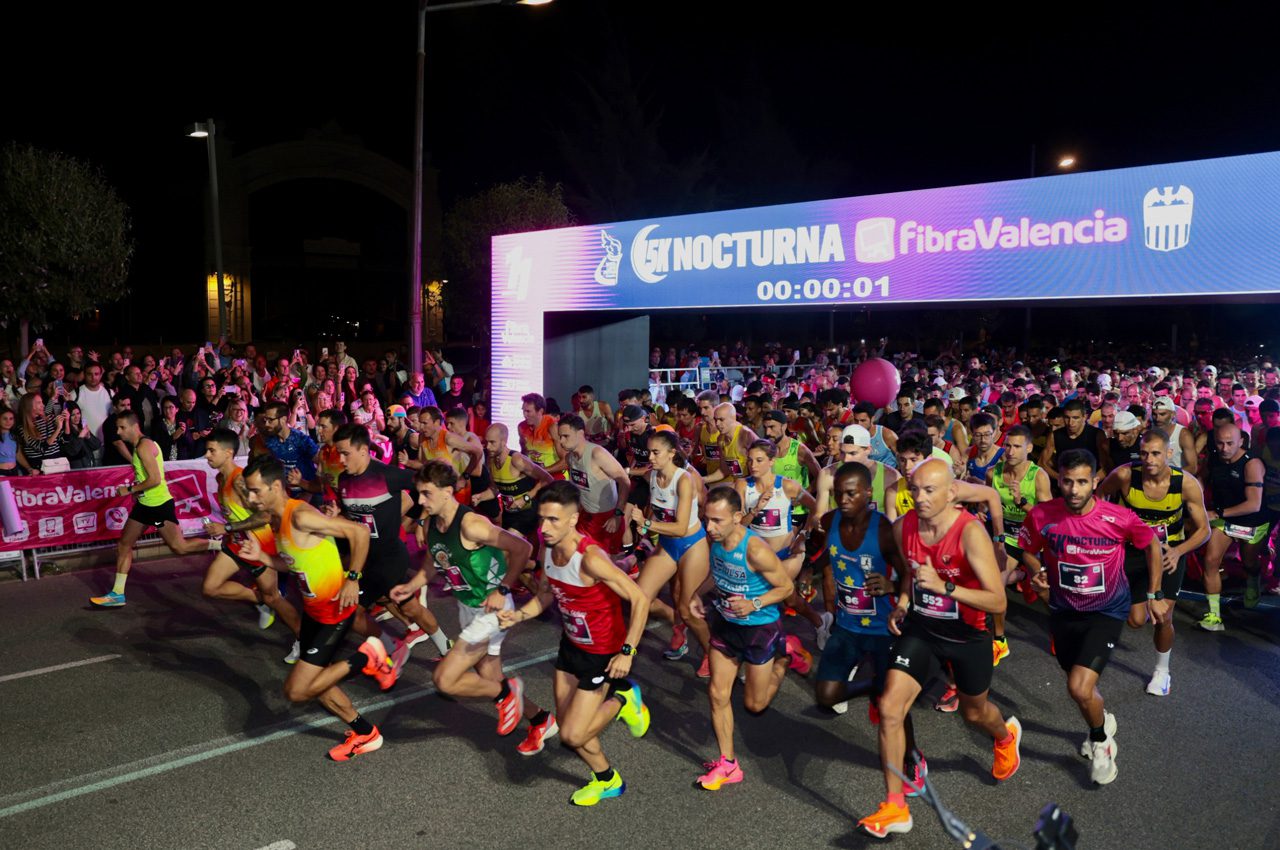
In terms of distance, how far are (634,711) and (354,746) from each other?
1.76m

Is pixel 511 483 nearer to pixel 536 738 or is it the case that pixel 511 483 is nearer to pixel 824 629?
pixel 824 629

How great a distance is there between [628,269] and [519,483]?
19.4 ft

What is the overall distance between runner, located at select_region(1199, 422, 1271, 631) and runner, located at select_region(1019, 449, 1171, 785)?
9.79 feet

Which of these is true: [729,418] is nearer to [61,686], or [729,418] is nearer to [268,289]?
[61,686]

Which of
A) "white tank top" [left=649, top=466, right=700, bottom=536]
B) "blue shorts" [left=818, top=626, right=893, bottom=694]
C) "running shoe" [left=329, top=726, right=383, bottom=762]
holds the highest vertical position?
"white tank top" [left=649, top=466, right=700, bottom=536]

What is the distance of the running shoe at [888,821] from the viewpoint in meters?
4.80

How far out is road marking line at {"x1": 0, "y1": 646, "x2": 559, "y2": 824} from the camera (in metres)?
5.39

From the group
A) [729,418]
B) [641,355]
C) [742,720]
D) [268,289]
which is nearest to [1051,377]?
[641,355]

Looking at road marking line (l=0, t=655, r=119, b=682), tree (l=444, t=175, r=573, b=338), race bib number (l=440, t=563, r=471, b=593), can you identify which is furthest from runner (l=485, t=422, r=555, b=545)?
Answer: tree (l=444, t=175, r=573, b=338)

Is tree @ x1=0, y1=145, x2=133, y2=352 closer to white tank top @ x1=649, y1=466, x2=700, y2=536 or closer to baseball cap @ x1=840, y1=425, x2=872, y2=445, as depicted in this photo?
white tank top @ x1=649, y1=466, x2=700, y2=536

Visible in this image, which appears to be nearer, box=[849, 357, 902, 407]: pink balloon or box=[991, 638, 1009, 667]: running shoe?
box=[991, 638, 1009, 667]: running shoe

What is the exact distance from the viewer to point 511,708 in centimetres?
595

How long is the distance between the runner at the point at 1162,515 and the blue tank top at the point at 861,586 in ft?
7.44

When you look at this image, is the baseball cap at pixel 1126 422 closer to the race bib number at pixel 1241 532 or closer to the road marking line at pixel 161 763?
the race bib number at pixel 1241 532
